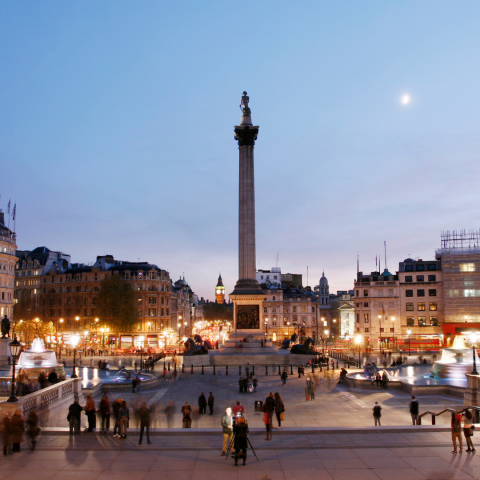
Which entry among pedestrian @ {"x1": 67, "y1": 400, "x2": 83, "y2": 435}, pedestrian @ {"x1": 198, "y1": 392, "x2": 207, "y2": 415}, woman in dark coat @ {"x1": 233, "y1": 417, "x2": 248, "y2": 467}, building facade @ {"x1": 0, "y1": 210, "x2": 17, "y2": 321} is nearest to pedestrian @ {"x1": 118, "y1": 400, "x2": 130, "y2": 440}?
pedestrian @ {"x1": 67, "y1": 400, "x2": 83, "y2": 435}

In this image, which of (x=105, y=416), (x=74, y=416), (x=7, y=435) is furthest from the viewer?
(x=105, y=416)

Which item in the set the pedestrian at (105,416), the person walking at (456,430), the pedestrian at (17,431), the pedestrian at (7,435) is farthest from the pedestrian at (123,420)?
the person walking at (456,430)

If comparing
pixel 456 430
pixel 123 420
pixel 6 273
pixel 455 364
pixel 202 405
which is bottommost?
pixel 202 405

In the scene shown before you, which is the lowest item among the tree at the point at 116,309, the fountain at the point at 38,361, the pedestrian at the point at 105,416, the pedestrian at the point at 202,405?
the pedestrian at the point at 202,405

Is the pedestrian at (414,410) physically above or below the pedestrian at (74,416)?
below

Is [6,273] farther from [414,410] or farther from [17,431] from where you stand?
[414,410]

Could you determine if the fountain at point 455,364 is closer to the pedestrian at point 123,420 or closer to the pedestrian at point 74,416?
the pedestrian at point 123,420

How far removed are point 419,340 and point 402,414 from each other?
62.7 metres

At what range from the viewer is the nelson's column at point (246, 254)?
57.2 meters

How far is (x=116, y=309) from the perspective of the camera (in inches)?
3086

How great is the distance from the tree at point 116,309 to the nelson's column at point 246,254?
2815 cm

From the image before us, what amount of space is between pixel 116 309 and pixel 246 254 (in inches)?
1175

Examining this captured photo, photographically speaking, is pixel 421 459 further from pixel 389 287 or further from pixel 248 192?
pixel 389 287

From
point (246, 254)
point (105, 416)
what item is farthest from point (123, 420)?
point (246, 254)
